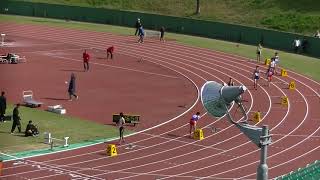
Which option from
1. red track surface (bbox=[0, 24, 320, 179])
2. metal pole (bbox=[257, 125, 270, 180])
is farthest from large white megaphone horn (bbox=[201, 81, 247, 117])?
red track surface (bbox=[0, 24, 320, 179])

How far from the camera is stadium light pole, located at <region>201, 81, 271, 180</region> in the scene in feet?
24.7

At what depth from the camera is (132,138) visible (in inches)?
969

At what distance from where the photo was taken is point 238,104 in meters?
7.85

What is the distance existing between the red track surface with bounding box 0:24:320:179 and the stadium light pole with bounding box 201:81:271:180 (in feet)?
40.0

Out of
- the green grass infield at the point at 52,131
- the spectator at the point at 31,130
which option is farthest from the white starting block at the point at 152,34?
the spectator at the point at 31,130

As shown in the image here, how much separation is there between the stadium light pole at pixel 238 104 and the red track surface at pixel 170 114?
40.0 ft

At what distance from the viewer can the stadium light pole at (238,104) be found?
752 centimetres

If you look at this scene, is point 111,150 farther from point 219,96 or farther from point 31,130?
point 219,96

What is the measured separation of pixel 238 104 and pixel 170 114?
21.2 meters

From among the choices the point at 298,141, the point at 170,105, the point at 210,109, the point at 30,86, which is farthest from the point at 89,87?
the point at 210,109

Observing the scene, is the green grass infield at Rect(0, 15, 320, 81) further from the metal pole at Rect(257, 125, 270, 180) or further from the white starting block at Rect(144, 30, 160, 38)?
the metal pole at Rect(257, 125, 270, 180)

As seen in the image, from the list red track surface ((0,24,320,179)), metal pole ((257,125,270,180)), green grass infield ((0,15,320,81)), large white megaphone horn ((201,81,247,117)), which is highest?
large white megaphone horn ((201,81,247,117))

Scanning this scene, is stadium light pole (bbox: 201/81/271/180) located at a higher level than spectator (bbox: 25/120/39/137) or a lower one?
higher

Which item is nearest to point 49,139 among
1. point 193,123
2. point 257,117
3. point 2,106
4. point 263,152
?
point 2,106
